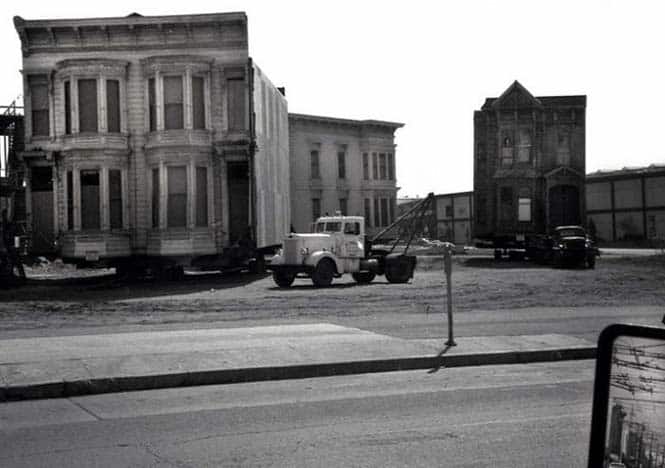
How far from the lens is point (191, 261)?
99.3 ft

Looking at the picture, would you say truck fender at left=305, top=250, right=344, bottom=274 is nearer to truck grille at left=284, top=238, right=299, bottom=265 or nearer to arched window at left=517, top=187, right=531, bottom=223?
truck grille at left=284, top=238, right=299, bottom=265

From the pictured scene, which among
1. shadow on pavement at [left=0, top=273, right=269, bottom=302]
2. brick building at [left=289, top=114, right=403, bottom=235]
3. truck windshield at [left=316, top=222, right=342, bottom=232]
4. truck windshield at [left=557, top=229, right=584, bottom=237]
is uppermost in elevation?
brick building at [left=289, top=114, right=403, bottom=235]

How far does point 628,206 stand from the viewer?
238 ft

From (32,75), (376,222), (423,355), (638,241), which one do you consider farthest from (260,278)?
(638,241)

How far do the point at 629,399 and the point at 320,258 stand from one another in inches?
1001

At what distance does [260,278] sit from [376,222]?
30303mm

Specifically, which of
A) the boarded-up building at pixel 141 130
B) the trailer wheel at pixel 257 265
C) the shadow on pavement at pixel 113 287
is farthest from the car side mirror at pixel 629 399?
the trailer wheel at pixel 257 265

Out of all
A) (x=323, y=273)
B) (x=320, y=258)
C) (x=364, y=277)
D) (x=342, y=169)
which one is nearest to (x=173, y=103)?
(x=320, y=258)

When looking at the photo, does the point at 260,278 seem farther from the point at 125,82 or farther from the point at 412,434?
the point at 412,434

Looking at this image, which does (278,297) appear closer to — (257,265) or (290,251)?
(290,251)

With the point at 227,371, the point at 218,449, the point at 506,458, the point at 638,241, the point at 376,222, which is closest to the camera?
the point at 506,458

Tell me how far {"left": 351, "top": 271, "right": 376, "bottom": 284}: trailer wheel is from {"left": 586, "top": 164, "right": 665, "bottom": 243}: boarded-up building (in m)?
39.2

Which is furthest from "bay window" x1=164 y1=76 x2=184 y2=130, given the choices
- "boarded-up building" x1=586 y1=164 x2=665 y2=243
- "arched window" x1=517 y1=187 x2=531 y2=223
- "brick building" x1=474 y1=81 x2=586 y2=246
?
"boarded-up building" x1=586 y1=164 x2=665 y2=243

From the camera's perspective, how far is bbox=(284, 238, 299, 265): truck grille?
90.6 ft
